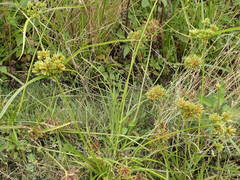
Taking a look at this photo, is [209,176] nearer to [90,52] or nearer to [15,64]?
[90,52]

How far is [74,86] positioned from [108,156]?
515 mm

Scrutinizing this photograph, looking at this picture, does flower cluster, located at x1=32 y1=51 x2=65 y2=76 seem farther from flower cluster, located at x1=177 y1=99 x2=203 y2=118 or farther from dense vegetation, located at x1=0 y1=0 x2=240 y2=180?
flower cluster, located at x1=177 y1=99 x2=203 y2=118

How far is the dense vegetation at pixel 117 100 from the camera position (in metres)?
1.60

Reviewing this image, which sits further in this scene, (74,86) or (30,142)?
(74,86)

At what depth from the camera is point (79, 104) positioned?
2.03 meters

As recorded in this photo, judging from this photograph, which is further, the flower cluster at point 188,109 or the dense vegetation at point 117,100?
the dense vegetation at point 117,100

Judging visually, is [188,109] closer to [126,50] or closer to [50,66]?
[50,66]

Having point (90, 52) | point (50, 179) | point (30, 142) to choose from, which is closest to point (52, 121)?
point (30, 142)

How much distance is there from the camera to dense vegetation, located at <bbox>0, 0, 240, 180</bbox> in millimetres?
1599

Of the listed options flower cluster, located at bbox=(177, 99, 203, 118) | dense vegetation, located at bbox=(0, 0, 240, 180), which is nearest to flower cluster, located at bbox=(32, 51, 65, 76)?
dense vegetation, located at bbox=(0, 0, 240, 180)

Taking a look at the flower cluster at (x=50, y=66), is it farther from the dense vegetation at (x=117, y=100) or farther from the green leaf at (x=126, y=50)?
the green leaf at (x=126, y=50)

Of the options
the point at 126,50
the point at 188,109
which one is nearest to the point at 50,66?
the point at 188,109

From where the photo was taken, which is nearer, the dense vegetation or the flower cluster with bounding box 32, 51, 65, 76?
the flower cluster with bounding box 32, 51, 65, 76

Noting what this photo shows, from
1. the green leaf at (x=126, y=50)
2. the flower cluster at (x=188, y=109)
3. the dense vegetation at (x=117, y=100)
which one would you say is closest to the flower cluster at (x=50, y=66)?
the dense vegetation at (x=117, y=100)
